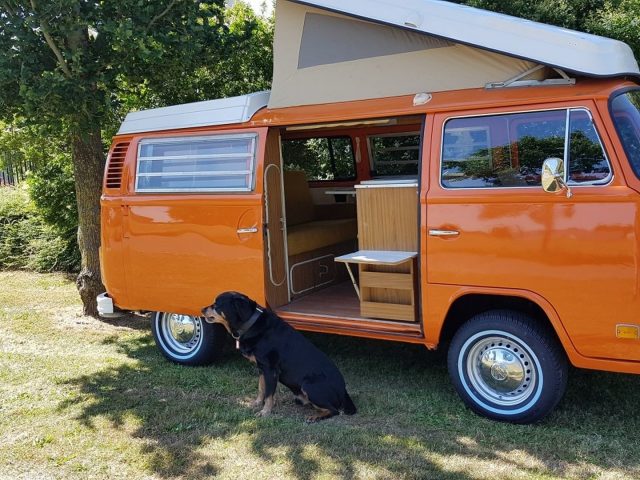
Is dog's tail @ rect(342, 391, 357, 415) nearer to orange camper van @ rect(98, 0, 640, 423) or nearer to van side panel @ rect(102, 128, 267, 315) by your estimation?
orange camper van @ rect(98, 0, 640, 423)

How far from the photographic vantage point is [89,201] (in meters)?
7.79

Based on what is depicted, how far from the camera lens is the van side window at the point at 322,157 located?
23.8 ft

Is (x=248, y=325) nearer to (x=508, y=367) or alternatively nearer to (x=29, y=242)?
(x=508, y=367)

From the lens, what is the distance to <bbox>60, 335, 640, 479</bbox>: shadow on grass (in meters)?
3.86

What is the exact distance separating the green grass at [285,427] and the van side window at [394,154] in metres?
2.00

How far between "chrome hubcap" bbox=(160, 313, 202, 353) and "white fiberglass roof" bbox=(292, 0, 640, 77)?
3148mm

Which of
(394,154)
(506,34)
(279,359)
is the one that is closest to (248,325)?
(279,359)

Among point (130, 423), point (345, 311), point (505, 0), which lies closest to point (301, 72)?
point (345, 311)

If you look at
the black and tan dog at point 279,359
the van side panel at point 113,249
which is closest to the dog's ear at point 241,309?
the black and tan dog at point 279,359

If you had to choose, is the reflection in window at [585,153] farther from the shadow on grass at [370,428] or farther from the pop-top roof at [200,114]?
the pop-top roof at [200,114]

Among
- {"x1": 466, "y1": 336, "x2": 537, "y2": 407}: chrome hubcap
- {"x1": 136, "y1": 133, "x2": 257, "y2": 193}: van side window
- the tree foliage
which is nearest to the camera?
{"x1": 466, "y1": 336, "x2": 537, "y2": 407}: chrome hubcap

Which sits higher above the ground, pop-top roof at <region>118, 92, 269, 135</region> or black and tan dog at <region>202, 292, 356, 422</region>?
pop-top roof at <region>118, 92, 269, 135</region>

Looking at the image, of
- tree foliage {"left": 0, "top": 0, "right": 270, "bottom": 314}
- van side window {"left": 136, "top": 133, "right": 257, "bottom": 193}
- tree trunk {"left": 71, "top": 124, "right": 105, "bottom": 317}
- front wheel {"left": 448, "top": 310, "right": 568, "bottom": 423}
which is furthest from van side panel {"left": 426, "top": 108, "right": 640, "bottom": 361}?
tree trunk {"left": 71, "top": 124, "right": 105, "bottom": 317}

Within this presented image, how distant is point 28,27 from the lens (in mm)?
6312
